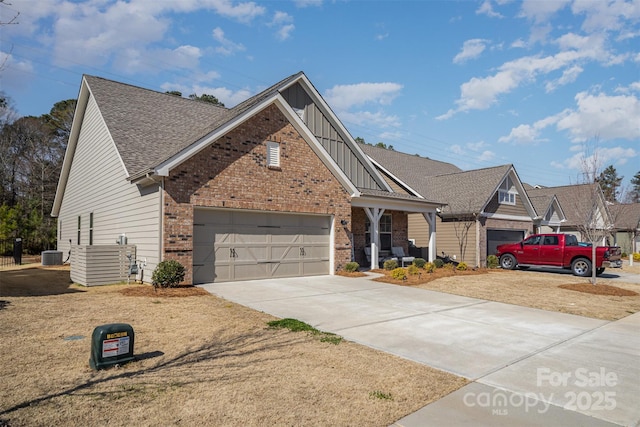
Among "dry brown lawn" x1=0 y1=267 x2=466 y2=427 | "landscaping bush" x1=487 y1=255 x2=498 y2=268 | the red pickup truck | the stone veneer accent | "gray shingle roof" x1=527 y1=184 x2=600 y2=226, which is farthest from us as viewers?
"gray shingle roof" x1=527 y1=184 x2=600 y2=226

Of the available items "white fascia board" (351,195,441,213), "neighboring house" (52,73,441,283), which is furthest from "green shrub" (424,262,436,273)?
"white fascia board" (351,195,441,213)

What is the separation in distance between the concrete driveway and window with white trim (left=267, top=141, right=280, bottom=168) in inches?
173

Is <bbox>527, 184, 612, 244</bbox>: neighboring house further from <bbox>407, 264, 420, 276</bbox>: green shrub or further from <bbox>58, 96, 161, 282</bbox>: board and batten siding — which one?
<bbox>58, 96, 161, 282</bbox>: board and batten siding

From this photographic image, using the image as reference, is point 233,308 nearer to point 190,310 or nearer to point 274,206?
point 190,310

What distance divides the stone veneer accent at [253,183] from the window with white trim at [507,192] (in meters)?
12.5

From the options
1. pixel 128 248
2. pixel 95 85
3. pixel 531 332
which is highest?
pixel 95 85

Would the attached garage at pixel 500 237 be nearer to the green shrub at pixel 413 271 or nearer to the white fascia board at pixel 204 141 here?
the green shrub at pixel 413 271

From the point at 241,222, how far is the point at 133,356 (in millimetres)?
8515

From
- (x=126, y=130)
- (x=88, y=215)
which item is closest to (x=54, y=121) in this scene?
(x=88, y=215)

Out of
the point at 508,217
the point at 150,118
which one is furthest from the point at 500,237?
the point at 150,118

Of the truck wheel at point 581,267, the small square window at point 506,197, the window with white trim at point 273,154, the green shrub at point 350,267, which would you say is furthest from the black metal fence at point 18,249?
the truck wheel at point 581,267

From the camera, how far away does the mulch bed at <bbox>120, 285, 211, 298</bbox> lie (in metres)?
10.7

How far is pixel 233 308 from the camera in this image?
30.7 feet

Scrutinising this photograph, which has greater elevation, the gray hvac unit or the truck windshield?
the truck windshield
